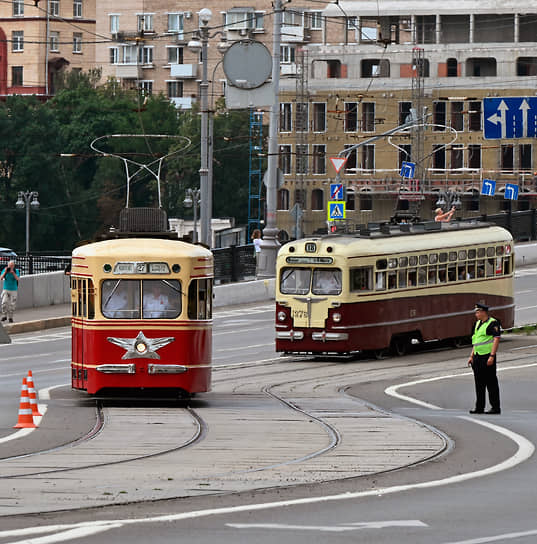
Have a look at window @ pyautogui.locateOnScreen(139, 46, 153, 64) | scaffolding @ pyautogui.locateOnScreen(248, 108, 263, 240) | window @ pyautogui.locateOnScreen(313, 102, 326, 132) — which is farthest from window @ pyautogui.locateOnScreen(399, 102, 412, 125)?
window @ pyautogui.locateOnScreen(139, 46, 153, 64)

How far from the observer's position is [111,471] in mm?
14305

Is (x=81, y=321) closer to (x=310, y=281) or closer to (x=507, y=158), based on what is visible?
(x=310, y=281)

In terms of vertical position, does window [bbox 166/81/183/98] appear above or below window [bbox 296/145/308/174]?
above

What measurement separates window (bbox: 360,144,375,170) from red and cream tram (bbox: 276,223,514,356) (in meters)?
79.5

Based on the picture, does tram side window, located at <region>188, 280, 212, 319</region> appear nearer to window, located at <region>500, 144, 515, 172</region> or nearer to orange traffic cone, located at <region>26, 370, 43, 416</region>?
orange traffic cone, located at <region>26, 370, 43, 416</region>

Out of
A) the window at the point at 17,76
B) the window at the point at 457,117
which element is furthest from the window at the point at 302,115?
the window at the point at 17,76

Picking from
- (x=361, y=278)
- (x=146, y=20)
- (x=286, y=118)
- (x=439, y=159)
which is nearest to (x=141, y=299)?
(x=361, y=278)

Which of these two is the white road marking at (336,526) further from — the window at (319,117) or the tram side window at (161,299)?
the window at (319,117)

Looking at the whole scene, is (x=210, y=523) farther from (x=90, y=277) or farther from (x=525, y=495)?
(x=90, y=277)

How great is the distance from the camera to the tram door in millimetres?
21703

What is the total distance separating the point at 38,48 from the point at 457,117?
4980cm

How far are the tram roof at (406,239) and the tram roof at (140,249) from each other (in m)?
9.16

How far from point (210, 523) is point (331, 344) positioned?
1943 cm

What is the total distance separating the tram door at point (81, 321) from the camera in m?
21.7
